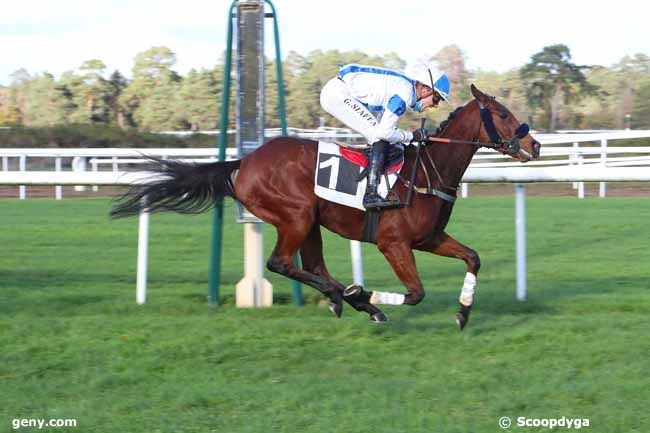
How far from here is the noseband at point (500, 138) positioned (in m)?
5.41

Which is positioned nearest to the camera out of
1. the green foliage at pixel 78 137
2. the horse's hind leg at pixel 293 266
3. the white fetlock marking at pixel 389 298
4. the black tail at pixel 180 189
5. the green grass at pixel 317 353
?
the green grass at pixel 317 353

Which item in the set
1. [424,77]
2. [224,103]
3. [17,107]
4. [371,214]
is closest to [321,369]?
[371,214]

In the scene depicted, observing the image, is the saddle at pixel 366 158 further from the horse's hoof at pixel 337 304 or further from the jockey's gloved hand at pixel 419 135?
the horse's hoof at pixel 337 304

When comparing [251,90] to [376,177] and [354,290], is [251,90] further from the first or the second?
[354,290]

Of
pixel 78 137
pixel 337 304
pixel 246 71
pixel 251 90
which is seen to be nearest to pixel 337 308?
pixel 337 304

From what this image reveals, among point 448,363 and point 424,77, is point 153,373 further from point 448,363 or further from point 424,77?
point 424,77

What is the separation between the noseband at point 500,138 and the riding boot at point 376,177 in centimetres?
60

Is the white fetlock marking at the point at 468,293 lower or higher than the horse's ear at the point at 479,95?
lower

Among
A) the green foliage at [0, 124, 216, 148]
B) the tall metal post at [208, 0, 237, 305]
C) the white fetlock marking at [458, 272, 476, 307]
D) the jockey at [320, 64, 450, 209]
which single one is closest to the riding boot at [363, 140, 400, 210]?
the jockey at [320, 64, 450, 209]

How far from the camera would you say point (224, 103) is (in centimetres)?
617

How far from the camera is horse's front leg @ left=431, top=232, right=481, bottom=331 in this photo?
5.26 m

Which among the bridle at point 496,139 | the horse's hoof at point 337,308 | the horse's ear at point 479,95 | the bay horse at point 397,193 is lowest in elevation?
the horse's hoof at point 337,308

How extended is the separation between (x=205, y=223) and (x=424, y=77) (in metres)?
6.20

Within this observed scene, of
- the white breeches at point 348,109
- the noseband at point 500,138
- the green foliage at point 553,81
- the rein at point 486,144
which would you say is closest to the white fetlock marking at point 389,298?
the rein at point 486,144
